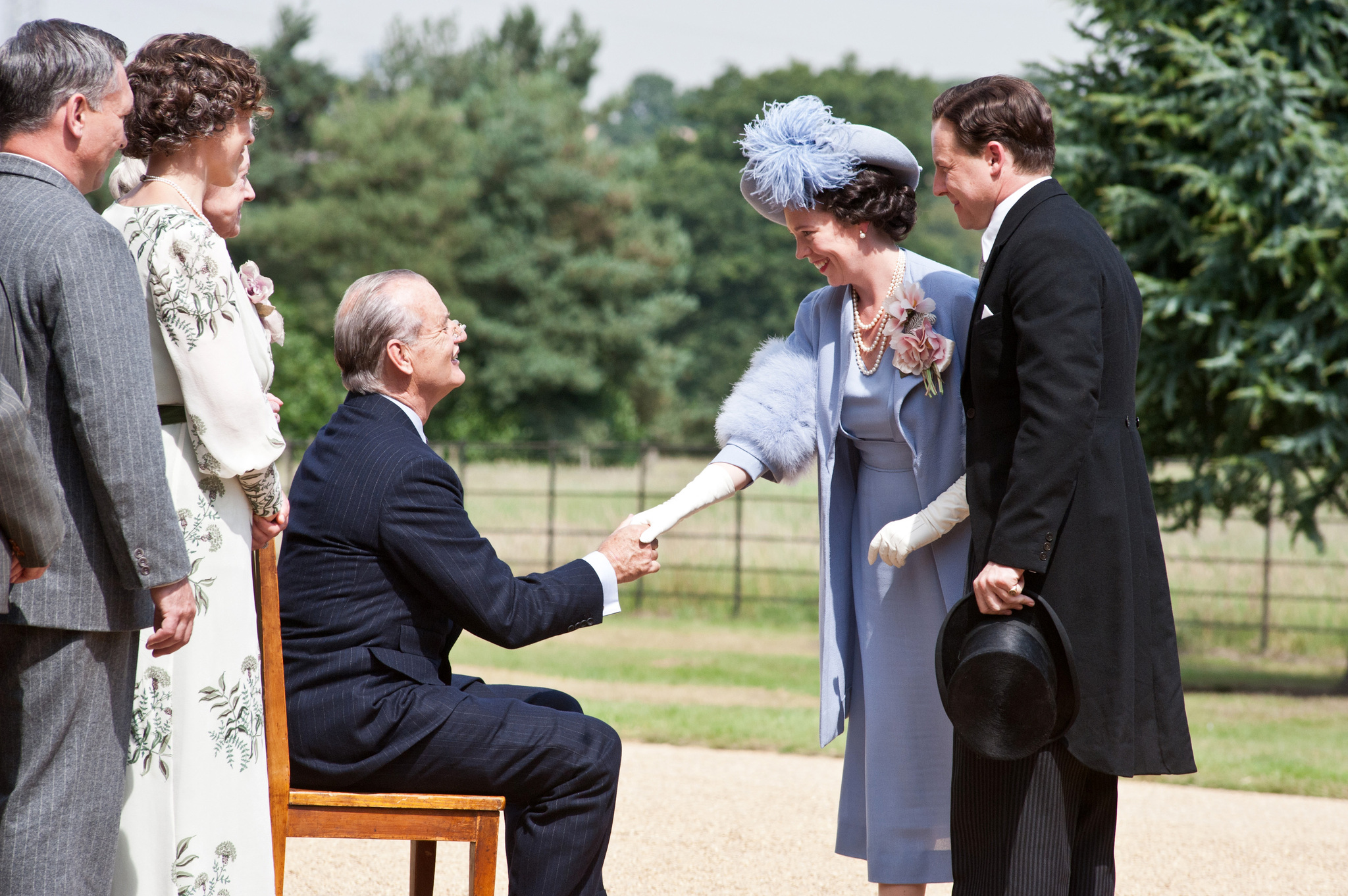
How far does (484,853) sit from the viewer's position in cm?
267

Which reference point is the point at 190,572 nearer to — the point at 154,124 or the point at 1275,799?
the point at 154,124

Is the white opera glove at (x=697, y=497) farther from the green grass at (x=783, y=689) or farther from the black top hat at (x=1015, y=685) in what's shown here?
the green grass at (x=783, y=689)

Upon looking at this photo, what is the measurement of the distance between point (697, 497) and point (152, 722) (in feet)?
4.63

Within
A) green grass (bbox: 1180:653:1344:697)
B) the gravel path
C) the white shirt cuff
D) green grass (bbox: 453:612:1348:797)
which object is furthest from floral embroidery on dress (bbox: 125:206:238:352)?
green grass (bbox: 1180:653:1344:697)

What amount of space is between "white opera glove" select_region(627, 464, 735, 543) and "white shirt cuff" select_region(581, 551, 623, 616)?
0.89 ft

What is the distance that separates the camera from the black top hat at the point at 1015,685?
2.42m

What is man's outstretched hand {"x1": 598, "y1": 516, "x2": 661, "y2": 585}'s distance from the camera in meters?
3.01

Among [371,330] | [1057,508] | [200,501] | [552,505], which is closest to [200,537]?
[200,501]

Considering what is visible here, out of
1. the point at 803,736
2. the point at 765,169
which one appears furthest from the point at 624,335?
the point at 765,169

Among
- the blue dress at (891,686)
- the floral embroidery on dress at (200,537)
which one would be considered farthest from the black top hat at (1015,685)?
the floral embroidery on dress at (200,537)

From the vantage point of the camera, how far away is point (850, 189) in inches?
119

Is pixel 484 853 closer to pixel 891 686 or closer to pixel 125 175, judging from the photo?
pixel 891 686

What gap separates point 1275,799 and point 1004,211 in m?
4.20

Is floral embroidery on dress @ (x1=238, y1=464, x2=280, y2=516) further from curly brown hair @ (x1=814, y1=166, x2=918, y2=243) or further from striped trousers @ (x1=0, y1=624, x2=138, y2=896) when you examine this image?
curly brown hair @ (x1=814, y1=166, x2=918, y2=243)
